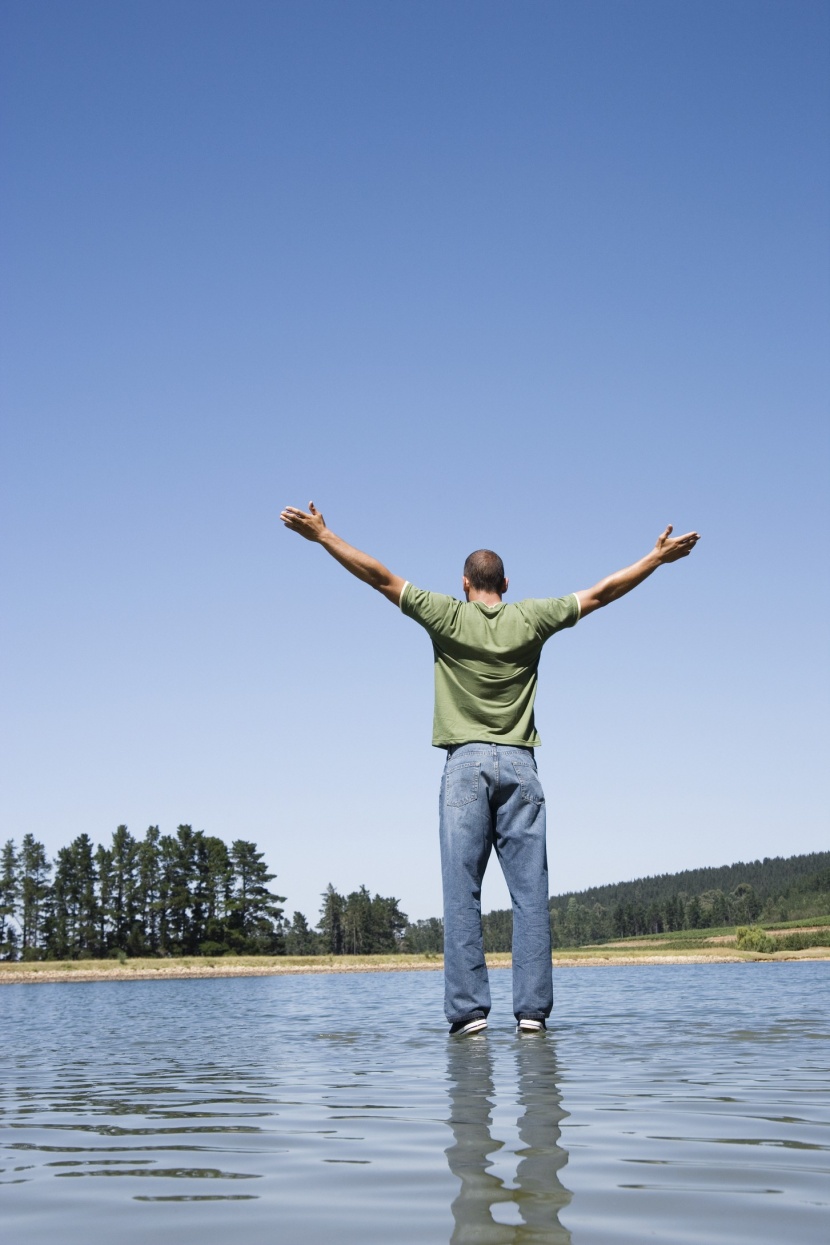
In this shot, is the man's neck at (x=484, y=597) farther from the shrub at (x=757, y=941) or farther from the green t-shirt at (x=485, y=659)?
the shrub at (x=757, y=941)

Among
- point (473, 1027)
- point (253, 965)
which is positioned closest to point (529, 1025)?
point (473, 1027)

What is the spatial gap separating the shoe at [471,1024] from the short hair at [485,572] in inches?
115

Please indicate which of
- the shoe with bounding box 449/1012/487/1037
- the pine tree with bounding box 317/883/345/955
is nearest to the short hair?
the shoe with bounding box 449/1012/487/1037

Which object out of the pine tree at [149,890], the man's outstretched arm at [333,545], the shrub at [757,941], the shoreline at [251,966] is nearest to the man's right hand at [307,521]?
the man's outstretched arm at [333,545]

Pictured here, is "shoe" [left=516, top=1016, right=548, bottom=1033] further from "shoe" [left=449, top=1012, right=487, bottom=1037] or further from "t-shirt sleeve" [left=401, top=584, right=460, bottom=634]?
"t-shirt sleeve" [left=401, top=584, right=460, bottom=634]

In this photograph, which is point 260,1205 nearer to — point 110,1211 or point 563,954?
point 110,1211

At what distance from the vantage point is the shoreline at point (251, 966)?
80438mm

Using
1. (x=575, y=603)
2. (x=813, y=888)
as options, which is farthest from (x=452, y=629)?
(x=813, y=888)

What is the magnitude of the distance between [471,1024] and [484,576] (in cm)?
307

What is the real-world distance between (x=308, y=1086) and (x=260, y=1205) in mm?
2611

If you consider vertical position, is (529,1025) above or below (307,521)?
below

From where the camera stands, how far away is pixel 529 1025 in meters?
6.48

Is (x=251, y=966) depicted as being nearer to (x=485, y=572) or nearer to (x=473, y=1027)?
(x=473, y=1027)

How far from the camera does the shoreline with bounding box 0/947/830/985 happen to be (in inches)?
3167
